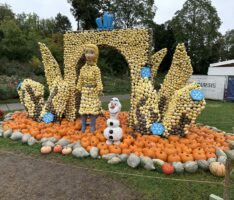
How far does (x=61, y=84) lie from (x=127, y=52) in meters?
1.98

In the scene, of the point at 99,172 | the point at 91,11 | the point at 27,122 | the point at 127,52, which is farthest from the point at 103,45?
the point at 91,11

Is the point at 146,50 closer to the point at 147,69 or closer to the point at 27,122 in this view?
the point at 147,69

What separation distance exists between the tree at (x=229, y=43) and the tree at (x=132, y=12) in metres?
15.8

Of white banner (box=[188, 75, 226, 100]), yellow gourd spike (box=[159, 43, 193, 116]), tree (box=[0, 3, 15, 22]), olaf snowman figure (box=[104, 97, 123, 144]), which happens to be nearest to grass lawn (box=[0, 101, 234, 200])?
olaf snowman figure (box=[104, 97, 123, 144])

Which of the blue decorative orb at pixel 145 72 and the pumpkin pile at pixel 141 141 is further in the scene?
the blue decorative orb at pixel 145 72

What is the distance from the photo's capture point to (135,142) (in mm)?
6188

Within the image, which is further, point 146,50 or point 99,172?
point 146,50

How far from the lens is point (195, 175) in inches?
199

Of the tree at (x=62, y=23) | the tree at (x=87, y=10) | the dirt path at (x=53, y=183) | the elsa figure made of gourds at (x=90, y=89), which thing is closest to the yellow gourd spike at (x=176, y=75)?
the elsa figure made of gourds at (x=90, y=89)

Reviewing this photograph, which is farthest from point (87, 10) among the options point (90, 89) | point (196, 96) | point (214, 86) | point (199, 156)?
point (199, 156)

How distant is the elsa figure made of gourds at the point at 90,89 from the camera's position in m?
7.11

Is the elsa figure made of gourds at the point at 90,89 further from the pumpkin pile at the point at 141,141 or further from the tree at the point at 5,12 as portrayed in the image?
the tree at the point at 5,12

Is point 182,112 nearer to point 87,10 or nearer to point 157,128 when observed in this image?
point 157,128

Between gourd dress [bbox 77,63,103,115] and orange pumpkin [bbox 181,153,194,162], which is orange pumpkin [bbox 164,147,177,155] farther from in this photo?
gourd dress [bbox 77,63,103,115]
